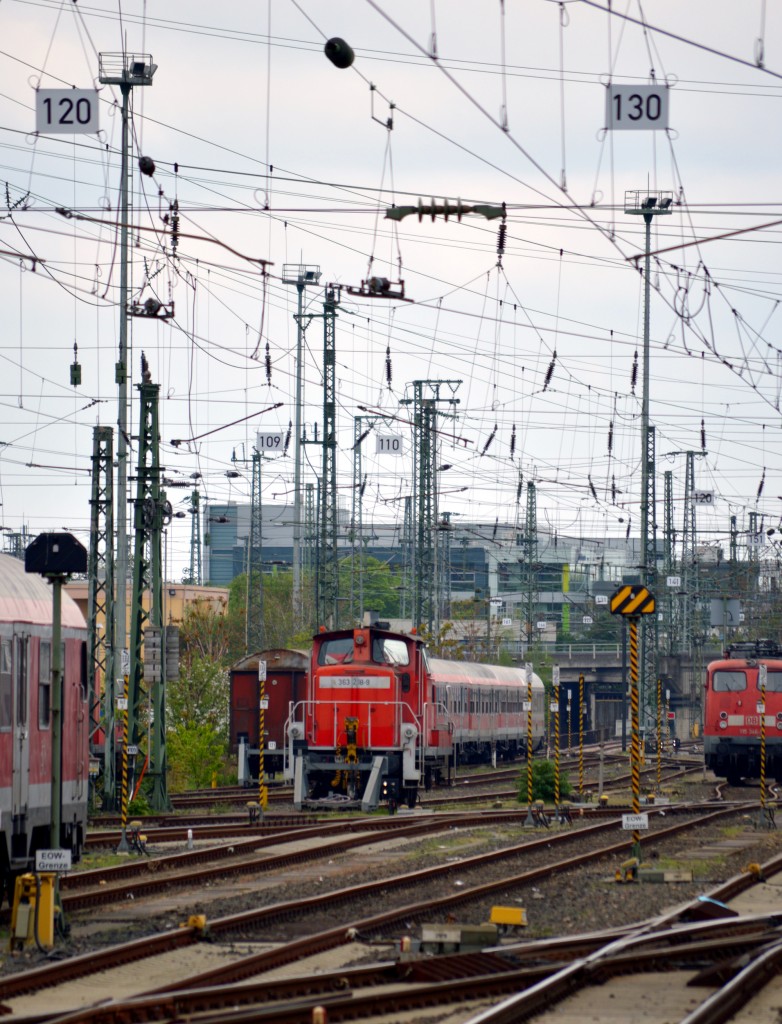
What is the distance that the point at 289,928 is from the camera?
15203 millimetres

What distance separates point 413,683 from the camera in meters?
31.9

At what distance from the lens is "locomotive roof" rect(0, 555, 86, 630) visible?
15.4 meters

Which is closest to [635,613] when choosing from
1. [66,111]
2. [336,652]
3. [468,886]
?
[468,886]

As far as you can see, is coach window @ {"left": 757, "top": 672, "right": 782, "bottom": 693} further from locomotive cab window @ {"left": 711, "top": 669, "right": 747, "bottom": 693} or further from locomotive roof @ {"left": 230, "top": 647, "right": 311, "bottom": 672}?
locomotive roof @ {"left": 230, "top": 647, "right": 311, "bottom": 672}

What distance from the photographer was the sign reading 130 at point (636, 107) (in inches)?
894

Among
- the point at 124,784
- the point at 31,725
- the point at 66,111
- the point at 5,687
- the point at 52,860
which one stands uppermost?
the point at 66,111

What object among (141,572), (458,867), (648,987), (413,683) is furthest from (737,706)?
(648,987)

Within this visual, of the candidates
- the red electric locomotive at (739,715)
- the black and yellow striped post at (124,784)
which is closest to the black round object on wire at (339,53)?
the black and yellow striped post at (124,784)

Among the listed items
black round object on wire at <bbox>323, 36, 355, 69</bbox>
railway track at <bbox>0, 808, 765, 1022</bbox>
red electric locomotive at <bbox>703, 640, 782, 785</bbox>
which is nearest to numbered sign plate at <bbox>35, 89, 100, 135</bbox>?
black round object on wire at <bbox>323, 36, 355, 69</bbox>

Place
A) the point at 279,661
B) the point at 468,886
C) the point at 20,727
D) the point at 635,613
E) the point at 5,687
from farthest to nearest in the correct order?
1. the point at 279,661
2. the point at 635,613
3. the point at 468,886
4. the point at 20,727
5. the point at 5,687

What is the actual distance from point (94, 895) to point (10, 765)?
2.99 meters

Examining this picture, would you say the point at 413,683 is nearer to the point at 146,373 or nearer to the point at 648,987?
the point at 146,373

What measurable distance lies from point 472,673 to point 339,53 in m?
34.9

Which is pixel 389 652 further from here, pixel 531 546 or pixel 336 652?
pixel 531 546
